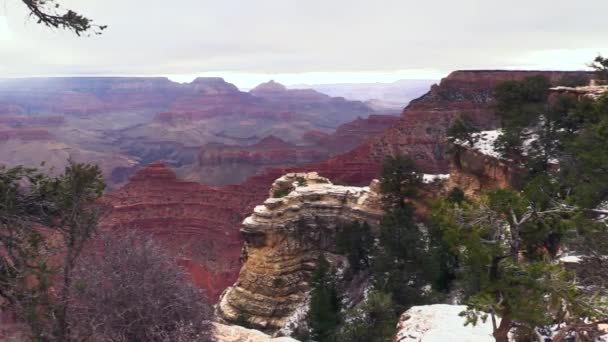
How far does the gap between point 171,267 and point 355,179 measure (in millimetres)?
54119

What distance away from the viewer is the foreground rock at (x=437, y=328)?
1191 cm

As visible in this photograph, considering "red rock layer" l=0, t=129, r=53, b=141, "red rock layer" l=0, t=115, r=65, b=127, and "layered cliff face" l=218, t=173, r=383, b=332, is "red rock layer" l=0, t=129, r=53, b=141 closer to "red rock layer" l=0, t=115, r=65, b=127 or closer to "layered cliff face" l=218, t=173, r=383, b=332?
"red rock layer" l=0, t=115, r=65, b=127

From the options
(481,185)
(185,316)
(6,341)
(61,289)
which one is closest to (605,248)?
(185,316)

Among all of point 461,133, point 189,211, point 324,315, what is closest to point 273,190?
point 461,133

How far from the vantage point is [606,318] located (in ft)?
24.1

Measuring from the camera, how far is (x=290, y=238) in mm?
29719

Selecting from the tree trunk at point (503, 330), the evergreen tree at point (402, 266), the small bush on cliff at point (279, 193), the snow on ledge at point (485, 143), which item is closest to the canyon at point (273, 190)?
the small bush on cliff at point (279, 193)

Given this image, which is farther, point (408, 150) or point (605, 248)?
point (408, 150)

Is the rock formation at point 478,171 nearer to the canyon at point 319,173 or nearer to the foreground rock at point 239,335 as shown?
the foreground rock at point 239,335

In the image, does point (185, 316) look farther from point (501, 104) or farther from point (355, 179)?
point (355, 179)

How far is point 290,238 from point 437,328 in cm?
1773

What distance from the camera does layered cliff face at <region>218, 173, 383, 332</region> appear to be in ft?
91.4

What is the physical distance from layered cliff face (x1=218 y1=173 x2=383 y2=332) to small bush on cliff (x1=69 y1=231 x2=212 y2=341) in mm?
19343

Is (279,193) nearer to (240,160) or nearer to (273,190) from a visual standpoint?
(273,190)
